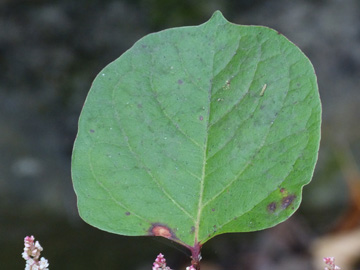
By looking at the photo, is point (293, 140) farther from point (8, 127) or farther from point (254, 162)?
point (8, 127)

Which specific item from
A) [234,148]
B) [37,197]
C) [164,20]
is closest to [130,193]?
[234,148]

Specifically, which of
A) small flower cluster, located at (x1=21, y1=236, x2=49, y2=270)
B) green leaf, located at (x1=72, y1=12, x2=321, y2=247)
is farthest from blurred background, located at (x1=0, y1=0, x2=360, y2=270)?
small flower cluster, located at (x1=21, y1=236, x2=49, y2=270)

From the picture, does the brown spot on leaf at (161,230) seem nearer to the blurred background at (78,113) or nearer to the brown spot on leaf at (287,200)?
the brown spot on leaf at (287,200)

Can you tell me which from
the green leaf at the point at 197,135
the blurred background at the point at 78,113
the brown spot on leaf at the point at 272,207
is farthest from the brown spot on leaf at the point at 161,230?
the blurred background at the point at 78,113

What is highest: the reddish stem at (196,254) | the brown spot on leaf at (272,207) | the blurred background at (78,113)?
the blurred background at (78,113)

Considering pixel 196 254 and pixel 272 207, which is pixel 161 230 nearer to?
pixel 196 254

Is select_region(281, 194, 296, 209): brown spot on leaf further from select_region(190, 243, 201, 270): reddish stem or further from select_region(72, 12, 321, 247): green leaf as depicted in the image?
select_region(190, 243, 201, 270): reddish stem

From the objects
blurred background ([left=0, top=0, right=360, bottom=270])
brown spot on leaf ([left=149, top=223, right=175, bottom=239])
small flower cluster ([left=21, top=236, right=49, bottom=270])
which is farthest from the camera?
blurred background ([left=0, top=0, right=360, bottom=270])

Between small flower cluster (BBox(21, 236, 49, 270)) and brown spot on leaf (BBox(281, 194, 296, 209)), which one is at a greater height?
brown spot on leaf (BBox(281, 194, 296, 209))
